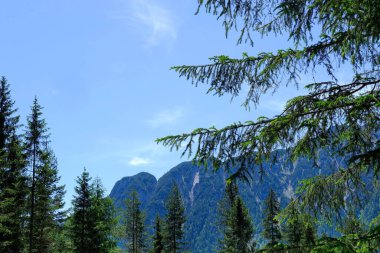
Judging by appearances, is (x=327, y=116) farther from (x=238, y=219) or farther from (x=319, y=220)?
(x=238, y=219)

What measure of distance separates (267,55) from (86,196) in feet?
89.0

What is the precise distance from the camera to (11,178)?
2747 centimetres

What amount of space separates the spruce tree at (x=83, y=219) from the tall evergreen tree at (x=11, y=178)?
4.05 m

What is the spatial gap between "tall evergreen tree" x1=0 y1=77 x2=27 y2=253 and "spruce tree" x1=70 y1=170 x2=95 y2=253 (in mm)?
4050

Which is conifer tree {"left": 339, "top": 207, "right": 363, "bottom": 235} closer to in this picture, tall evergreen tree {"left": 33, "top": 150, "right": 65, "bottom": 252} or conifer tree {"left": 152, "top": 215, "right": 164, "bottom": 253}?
tall evergreen tree {"left": 33, "top": 150, "right": 65, "bottom": 252}

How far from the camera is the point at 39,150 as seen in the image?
27.4 m

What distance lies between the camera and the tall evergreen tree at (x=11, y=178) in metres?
24.9

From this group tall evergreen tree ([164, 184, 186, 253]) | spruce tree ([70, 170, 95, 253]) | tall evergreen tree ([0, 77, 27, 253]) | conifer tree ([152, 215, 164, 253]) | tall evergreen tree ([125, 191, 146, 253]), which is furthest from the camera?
tall evergreen tree ([125, 191, 146, 253])

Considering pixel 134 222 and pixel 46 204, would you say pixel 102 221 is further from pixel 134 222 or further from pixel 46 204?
pixel 134 222

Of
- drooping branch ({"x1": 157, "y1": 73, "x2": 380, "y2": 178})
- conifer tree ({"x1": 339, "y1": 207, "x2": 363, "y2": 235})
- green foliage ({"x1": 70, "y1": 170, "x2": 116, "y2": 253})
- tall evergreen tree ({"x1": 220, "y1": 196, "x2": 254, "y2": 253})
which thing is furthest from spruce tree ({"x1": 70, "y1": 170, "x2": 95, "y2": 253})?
drooping branch ({"x1": 157, "y1": 73, "x2": 380, "y2": 178})

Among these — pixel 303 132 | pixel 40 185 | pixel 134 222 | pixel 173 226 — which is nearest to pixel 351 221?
pixel 303 132

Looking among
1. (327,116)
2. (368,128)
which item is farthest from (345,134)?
(327,116)

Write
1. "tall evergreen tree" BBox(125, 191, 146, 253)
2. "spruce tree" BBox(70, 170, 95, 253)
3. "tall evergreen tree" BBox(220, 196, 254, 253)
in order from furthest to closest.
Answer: "tall evergreen tree" BBox(125, 191, 146, 253)
"tall evergreen tree" BBox(220, 196, 254, 253)
"spruce tree" BBox(70, 170, 95, 253)

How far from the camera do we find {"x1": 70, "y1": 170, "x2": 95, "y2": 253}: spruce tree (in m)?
29.9
